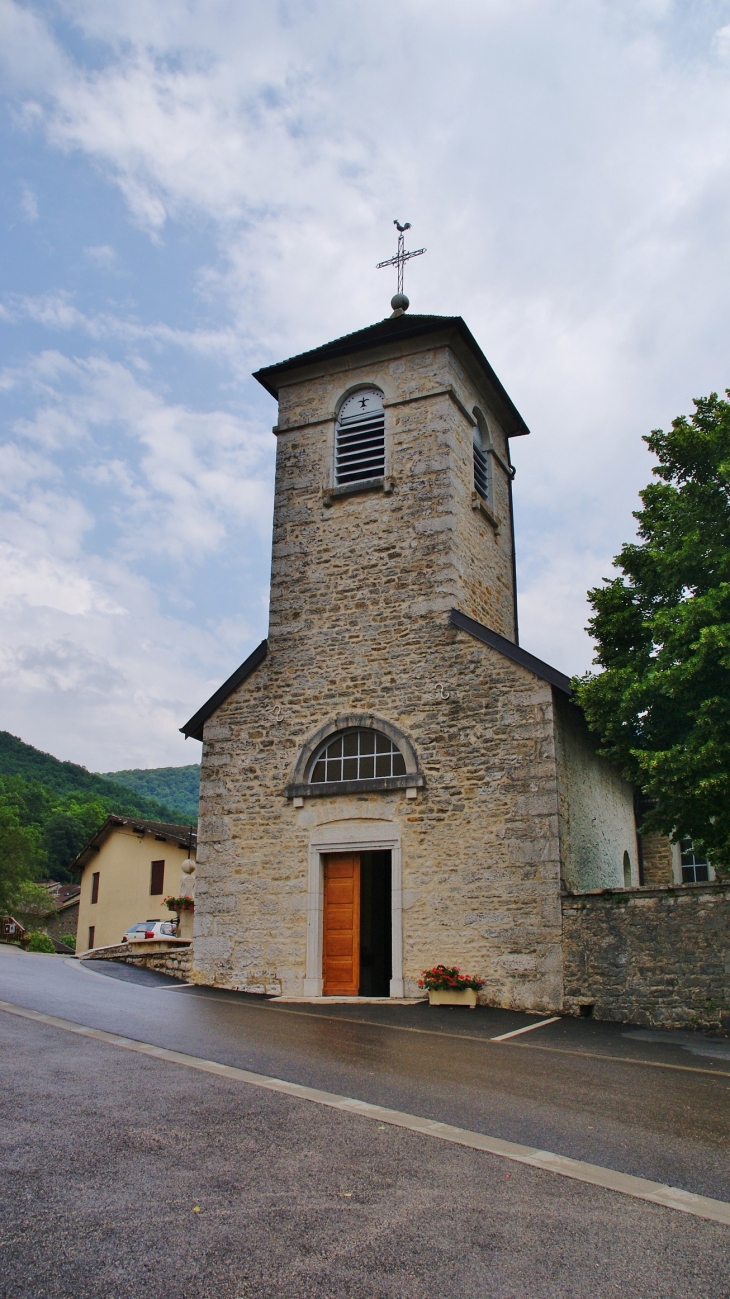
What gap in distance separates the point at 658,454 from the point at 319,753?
21.2ft

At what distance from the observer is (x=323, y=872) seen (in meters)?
13.3

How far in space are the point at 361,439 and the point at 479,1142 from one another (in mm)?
12164

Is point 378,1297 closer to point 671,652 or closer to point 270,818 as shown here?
point 671,652

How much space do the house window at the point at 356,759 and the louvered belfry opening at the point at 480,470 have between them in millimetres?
5188

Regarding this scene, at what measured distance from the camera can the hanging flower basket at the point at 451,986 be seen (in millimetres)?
11516

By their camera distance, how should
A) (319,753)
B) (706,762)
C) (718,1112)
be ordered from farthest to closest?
(319,753), (706,762), (718,1112)

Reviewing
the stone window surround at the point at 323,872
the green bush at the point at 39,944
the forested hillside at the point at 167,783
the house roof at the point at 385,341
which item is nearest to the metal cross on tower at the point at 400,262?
the house roof at the point at 385,341

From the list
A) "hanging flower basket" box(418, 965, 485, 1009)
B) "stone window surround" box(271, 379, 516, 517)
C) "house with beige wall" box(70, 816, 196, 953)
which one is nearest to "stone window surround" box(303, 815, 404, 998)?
"hanging flower basket" box(418, 965, 485, 1009)

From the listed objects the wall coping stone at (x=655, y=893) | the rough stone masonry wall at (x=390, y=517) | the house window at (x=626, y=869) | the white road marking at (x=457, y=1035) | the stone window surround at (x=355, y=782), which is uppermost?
the rough stone masonry wall at (x=390, y=517)

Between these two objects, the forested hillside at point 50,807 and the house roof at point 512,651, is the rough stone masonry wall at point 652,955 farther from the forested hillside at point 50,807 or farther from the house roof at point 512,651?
the forested hillside at point 50,807

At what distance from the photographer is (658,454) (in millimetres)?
11797

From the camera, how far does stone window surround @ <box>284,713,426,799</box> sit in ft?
42.0

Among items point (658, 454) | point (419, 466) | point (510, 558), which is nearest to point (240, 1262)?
point (658, 454)

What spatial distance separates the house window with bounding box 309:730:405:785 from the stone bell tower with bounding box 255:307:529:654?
1.39 meters
